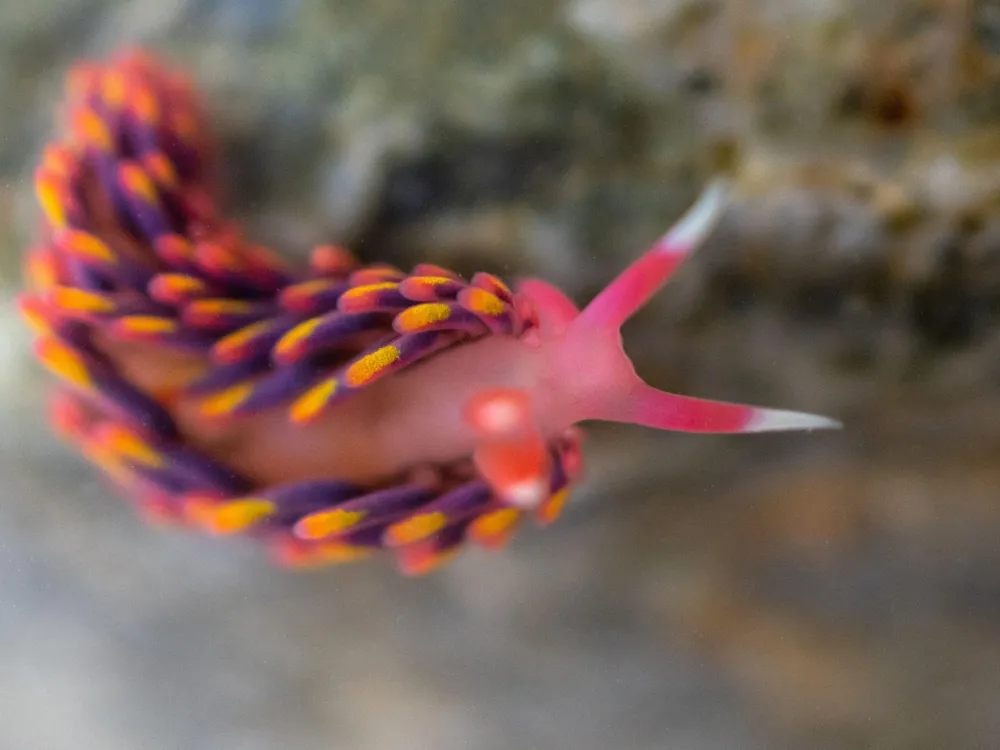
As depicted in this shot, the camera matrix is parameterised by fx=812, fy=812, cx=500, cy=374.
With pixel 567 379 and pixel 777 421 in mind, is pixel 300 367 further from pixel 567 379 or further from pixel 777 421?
pixel 777 421

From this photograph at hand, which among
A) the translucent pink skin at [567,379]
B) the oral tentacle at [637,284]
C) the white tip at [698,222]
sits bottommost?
the translucent pink skin at [567,379]

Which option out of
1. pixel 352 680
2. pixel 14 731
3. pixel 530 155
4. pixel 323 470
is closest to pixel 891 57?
pixel 530 155

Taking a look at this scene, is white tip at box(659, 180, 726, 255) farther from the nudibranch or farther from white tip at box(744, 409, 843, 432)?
white tip at box(744, 409, 843, 432)

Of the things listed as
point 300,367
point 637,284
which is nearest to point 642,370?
point 637,284

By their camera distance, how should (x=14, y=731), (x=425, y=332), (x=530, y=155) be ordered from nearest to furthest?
1. (x=425, y=332)
2. (x=530, y=155)
3. (x=14, y=731)

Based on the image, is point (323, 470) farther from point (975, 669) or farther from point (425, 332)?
point (975, 669)

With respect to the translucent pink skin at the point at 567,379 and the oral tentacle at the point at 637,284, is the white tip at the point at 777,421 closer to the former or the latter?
the translucent pink skin at the point at 567,379

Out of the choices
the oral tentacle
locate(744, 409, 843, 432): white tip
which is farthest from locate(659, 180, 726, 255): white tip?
Result: locate(744, 409, 843, 432): white tip

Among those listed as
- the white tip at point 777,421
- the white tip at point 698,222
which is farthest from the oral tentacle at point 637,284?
the white tip at point 777,421
